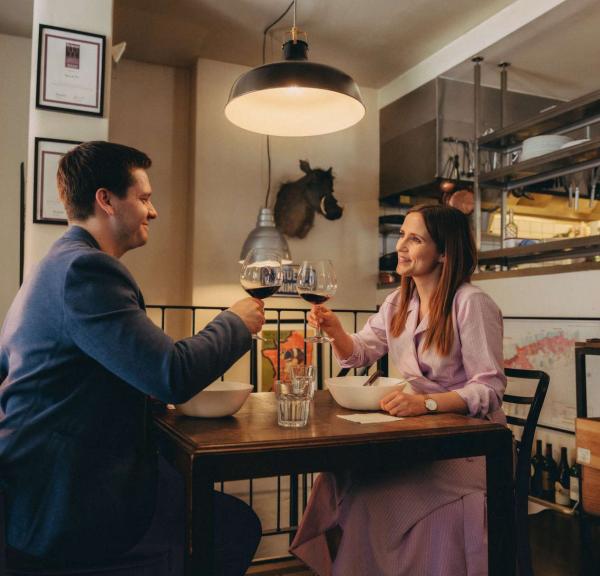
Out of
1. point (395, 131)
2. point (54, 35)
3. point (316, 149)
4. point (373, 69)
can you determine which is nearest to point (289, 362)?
point (316, 149)

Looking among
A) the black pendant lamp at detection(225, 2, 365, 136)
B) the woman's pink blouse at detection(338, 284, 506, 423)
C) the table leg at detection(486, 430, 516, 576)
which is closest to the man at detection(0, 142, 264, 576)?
the table leg at detection(486, 430, 516, 576)

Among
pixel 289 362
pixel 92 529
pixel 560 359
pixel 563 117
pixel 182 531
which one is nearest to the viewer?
pixel 92 529

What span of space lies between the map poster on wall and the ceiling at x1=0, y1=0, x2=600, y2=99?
191 cm

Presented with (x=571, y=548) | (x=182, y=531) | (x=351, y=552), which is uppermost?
(x=182, y=531)

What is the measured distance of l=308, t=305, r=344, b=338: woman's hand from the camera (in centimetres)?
177

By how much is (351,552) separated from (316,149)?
155 inches

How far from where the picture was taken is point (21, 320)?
1199mm

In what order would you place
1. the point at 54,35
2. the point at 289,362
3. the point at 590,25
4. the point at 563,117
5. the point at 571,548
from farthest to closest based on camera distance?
the point at 289,362, the point at 590,25, the point at 563,117, the point at 54,35, the point at 571,548

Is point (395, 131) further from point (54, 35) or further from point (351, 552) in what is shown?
point (351, 552)

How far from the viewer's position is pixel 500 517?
134 cm

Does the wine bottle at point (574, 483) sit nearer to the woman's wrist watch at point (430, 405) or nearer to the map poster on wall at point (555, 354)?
the map poster on wall at point (555, 354)

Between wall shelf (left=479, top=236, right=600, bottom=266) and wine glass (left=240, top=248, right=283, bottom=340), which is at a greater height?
wall shelf (left=479, top=236, right=600, bottom=266)

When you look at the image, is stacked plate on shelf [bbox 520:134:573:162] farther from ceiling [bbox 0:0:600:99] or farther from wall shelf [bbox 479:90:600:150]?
ceiling [bbox 0:0:600:99]

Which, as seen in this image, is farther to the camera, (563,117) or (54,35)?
(563,117)
